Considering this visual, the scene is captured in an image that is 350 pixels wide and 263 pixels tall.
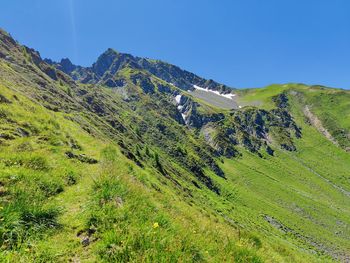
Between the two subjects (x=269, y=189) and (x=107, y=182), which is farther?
(x=269, y=189)

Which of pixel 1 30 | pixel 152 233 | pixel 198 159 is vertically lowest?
pixel 198 159

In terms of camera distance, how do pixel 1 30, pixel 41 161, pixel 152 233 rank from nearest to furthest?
1. pixel 152 233
2. pixel 41 161
3. pixel 1 30

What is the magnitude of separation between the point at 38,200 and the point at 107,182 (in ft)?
7.08

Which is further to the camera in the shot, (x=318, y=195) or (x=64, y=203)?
(x=318, y=195)

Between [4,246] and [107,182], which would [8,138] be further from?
[4,246]

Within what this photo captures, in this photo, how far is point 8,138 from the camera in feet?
62.6

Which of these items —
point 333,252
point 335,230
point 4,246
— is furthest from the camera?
point 335,230

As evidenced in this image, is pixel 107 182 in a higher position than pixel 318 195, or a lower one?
higher

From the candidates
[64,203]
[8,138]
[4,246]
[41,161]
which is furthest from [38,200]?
[8,138]

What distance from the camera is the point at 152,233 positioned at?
24.2ft

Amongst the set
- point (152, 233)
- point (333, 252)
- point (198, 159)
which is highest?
point (152, 233)

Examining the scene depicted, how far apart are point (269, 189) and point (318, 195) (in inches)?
1575

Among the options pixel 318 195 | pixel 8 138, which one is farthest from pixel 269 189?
pixel 8 138

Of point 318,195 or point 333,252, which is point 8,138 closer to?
point 333,252
